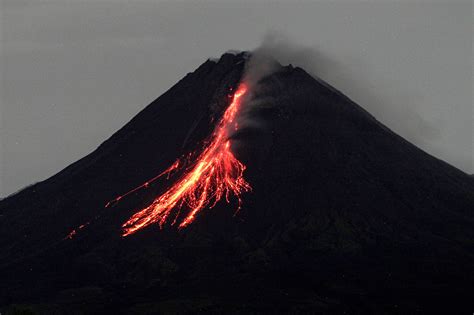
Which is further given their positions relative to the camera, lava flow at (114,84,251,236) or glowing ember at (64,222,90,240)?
glowing ember at (64,222,90,240)

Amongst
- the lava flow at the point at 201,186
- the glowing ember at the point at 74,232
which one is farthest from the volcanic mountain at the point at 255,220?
the lava flow at the point at 201,186

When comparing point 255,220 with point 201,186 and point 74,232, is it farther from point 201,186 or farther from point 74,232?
point 74,232

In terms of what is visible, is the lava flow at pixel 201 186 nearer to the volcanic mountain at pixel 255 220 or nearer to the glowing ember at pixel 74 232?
the volcanic mountain at pixel 255 220

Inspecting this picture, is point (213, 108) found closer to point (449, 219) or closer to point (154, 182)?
point (154, 182)

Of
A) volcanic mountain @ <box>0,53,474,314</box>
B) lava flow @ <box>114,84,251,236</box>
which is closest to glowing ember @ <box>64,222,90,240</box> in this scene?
volcanic mountain @ <box>0,53,474,314</box>

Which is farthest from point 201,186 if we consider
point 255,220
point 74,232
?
point 74,232

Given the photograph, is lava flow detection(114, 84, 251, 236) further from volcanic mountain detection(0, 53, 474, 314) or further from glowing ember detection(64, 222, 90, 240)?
glowing ember detection(64, 222, 90, 240)
